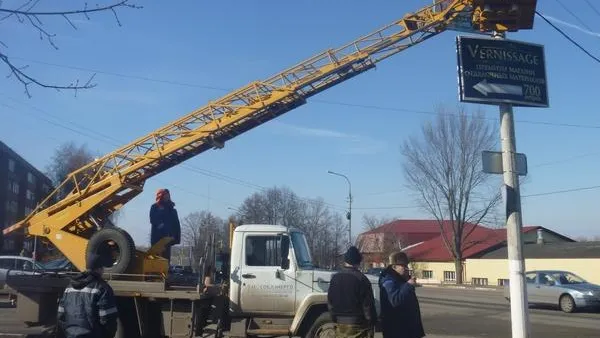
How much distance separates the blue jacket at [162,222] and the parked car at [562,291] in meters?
16.1

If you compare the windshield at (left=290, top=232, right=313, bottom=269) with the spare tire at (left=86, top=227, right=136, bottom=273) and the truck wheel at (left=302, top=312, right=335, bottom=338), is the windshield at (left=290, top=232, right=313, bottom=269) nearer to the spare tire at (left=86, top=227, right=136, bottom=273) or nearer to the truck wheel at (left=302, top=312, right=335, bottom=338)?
the truck wheel at (left=302, top=312, right=335, bottom=338)

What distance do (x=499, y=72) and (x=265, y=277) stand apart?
5.42 meters

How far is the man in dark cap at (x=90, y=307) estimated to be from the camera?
602 cm

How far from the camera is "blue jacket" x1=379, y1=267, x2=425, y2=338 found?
7051mm

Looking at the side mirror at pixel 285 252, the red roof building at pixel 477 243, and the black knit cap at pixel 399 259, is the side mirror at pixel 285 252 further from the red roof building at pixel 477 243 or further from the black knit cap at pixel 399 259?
the red roof building at pixel 477 243

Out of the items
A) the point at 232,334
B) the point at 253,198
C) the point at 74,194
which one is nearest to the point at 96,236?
the point at 74,194

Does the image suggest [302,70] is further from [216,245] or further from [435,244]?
[435,244]

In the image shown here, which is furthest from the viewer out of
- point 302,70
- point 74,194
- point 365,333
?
point 302,70

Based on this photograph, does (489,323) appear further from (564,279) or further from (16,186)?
(16,186)

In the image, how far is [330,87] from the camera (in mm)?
16500

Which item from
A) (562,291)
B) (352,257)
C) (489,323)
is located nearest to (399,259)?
(352,257)

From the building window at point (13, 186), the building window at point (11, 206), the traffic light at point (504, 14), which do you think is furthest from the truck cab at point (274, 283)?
the building window at point (13, 186)

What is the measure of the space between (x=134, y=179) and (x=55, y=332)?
16.1ft

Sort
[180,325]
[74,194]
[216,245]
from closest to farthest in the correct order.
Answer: [180,325], [216,245], [74,194]
